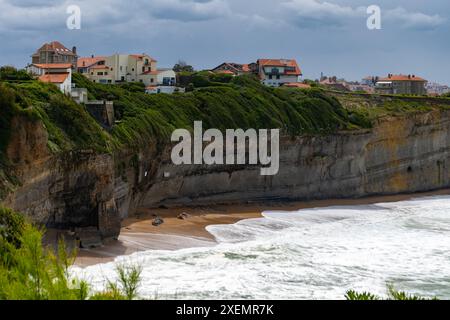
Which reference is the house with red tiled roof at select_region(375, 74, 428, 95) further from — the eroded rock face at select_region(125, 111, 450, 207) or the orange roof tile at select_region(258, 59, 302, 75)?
the eroded rock face at select_region(125, 111, 450, 207)

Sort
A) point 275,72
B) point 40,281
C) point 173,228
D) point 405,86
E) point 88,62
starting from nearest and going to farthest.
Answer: point 40,281 < point 173,228 < point 88,62 < point 275,72 < point 405,86

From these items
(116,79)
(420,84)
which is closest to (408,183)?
(116,79)

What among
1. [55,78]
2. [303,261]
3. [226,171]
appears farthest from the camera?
[226,171]

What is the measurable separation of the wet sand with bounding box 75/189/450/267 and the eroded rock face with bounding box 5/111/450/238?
34.9 inches

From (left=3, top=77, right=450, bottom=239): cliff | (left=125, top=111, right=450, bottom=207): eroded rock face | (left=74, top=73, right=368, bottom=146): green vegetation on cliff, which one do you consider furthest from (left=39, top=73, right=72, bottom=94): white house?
(left=125, top=111, right=450, bottom=207): eroded rock face

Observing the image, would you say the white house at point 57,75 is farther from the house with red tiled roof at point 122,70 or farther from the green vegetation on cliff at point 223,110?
Result: the house with red tiled roof at point 122,70

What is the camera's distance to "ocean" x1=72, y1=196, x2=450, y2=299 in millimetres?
27375

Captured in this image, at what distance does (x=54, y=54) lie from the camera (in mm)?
70188

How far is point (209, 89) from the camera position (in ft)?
189

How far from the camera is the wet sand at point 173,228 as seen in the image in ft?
110

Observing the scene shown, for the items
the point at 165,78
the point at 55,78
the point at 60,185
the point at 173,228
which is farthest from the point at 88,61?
the point at 60,185

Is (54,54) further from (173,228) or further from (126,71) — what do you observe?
(173,228)

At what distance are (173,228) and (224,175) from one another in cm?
995
